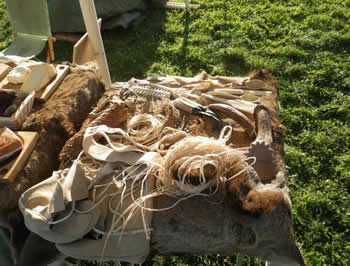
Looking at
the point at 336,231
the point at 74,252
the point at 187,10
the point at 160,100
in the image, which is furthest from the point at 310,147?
the point at 187,10

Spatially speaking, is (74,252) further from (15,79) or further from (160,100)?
(15,79)

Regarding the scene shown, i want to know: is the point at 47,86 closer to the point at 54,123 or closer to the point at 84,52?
the point at 54,123

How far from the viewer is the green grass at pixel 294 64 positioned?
2.41 meters

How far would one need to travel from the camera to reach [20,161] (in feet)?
5.08

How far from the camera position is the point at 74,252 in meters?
1.33

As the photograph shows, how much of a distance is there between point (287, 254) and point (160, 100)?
1.17 m

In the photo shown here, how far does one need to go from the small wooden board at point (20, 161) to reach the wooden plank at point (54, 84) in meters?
0.35

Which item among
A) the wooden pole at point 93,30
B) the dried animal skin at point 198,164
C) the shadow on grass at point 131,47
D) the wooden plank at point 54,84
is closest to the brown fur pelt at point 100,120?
the wooden plank at point 54,84

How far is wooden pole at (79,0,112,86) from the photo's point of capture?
279 cm

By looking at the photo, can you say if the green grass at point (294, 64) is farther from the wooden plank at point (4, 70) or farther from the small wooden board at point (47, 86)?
the wooden plank at point (4, 70)

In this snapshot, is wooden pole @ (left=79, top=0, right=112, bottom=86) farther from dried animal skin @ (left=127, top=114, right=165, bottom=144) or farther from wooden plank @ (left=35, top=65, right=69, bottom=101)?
dried animal skin @ (left=127, top=114, right=165, bottom=144)

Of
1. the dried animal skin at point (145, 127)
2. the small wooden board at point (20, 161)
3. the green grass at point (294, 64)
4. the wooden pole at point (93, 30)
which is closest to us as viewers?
the small wooden board at point (20, 161)

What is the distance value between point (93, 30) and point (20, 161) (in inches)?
70.6

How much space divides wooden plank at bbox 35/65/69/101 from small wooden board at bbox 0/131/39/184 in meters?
0.35
